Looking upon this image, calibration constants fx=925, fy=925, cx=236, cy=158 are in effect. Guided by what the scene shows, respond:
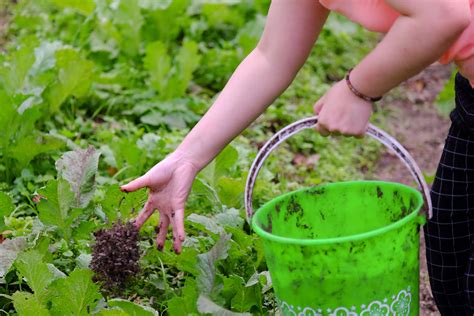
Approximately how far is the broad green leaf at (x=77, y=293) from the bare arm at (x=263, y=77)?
1.32ft

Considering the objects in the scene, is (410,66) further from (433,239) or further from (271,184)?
(271,184)

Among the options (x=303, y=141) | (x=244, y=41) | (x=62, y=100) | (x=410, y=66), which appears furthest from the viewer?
(x=244, y=41)

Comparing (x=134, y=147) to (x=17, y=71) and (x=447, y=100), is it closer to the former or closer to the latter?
(x=17, y=71)

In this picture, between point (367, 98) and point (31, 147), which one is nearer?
point (367, 98)

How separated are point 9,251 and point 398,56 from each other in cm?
121

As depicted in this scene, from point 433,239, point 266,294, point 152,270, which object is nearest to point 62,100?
point 152,270

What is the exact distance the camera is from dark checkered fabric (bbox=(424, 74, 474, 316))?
7.84 feet

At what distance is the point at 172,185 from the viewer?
231 cm

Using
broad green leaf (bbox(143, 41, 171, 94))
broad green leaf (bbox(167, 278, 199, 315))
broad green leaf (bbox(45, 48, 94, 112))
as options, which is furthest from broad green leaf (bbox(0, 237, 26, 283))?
broad green leaf (bbox(143, 41, 171, 94))

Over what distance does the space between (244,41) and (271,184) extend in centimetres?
127

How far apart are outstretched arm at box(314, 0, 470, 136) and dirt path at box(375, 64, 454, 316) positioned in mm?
1568

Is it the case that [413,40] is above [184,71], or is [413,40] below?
above

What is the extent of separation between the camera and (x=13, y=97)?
3.36 meters

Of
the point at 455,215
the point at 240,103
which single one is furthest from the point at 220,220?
the point at 455,215
